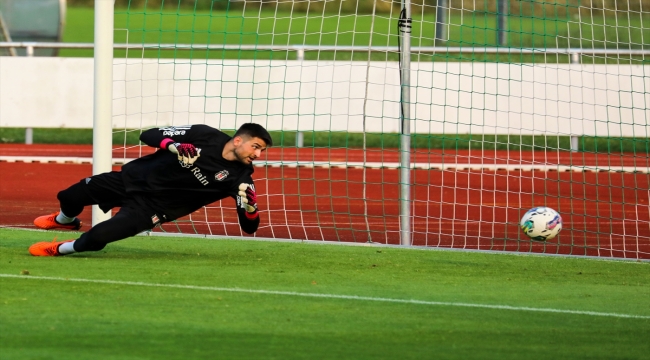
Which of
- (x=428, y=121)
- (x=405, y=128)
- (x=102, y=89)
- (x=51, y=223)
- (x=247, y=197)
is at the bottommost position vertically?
(x=51, y=223)

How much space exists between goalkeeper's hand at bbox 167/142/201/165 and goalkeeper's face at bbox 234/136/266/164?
310mm

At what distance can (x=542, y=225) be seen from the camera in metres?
9.62

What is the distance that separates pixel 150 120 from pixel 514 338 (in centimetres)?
1345

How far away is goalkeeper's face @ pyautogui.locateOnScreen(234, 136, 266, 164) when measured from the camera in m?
8.38

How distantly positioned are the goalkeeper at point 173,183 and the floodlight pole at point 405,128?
250 cm

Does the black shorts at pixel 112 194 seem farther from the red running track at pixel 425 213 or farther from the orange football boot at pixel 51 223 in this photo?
the red running track at pixel 425 213

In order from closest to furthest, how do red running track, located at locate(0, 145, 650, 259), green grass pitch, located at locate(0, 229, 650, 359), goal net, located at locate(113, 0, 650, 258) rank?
green grass pitch, located at locate(0, 229, 650, 359) → red running track, located at locate(0, 145, 650, 259) → goal net, located at locate(113, 0, 650, 258)

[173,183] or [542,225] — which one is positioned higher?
[173,183]

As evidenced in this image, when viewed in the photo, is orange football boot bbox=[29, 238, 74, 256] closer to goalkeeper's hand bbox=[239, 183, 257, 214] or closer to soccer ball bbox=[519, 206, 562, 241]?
goalkeeper's hand bbox=[239, 183, 257, 214]

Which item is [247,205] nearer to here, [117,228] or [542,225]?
[117,228]

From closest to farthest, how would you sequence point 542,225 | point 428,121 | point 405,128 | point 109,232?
point 109,232, point 542,225, point 405,128, point 428,121

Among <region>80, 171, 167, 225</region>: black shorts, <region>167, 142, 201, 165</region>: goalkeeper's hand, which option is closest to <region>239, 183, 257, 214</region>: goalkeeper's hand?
<region>167, 142, 201, 165</region>: goalkeeper's hand

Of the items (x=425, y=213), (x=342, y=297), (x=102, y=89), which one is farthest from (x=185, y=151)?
(x=425, y=213)

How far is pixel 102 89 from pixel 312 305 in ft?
13.1
